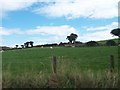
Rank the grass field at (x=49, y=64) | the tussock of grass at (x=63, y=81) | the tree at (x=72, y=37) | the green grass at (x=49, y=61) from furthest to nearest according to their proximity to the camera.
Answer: the tree at (x=72, y=37)
the green grass at (x=49, y=61)
the grass field at (x=49, y=64)
the tussock of grass at (x=63, y=81)

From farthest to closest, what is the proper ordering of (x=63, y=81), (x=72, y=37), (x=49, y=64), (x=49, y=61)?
(x=72, y=37) → (x=49, y=61) → (x=49, y=64) → (x=63, y=81)

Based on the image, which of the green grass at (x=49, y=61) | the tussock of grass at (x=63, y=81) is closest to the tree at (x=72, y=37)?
the green grass at (x=49, y=61)

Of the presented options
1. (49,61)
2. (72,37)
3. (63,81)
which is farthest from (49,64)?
(72,37)

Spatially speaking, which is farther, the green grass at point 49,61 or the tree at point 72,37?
the tree at point 72,37

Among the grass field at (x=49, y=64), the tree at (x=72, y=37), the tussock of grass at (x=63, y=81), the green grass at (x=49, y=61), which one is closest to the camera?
the tussock of grass at (x=63, y=81)

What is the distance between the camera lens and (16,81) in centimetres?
1388

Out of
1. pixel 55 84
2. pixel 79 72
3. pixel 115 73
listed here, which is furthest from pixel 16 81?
pixel 115 73

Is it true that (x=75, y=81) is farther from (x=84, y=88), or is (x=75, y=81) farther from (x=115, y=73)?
(x=115, y=73)

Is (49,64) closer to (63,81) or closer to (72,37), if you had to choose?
(63,81)

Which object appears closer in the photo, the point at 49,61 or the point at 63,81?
the point at 63,81

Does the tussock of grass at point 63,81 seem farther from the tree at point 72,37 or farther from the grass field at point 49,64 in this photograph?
the tree at point 72,37

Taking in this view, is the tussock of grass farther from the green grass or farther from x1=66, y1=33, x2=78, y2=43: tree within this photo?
x1=66, y1=33, x2=78, y2=43: tree

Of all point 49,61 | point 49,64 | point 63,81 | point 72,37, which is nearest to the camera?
point 63,81

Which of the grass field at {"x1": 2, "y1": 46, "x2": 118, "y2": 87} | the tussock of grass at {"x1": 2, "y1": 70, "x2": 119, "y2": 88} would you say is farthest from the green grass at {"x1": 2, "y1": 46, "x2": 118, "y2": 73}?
the tussock of grass at {"x1": 2, "y1": 70, "x2": 119, "y2": 88}
